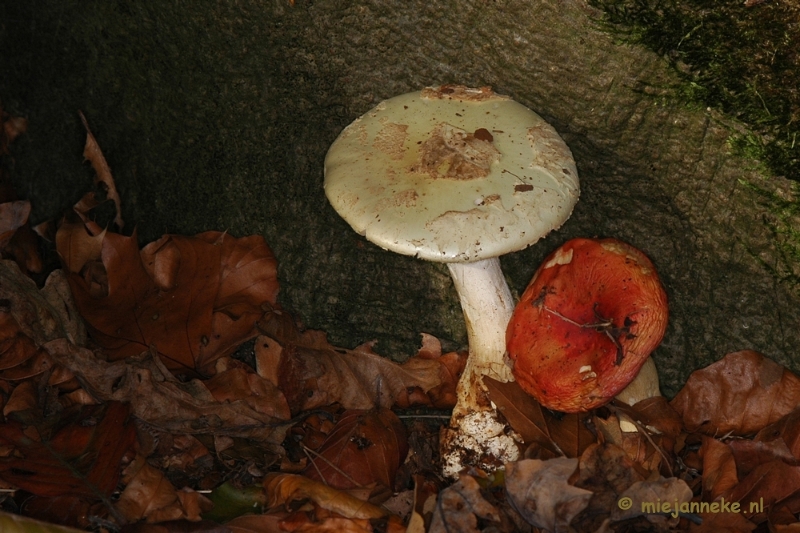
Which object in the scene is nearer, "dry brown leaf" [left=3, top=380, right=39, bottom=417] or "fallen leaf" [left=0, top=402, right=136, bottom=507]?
"fallen leaf" [left=0, top=402, right=136, bottom=507]

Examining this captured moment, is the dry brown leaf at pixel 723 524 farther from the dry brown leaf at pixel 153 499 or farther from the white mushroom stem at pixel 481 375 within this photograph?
the dry brown leaf at pixel 153 499

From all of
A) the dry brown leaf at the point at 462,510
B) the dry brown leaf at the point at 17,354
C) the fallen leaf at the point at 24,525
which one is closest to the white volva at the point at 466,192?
the dry brown leaf at the point at 462,510

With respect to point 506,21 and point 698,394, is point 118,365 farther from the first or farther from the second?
point 698,394

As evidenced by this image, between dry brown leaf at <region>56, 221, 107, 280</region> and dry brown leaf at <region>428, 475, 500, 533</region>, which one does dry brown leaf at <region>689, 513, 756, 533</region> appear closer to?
dry brown leaf at <region>428, 475, 500, 533</region>

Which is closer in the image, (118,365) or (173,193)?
(118,365)

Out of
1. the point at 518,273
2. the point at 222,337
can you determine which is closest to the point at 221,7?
the point at 222,337

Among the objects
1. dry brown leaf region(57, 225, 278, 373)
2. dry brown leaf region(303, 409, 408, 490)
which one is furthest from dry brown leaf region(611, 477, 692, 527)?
dry brown leaf region(57, 225, 278, 373)
